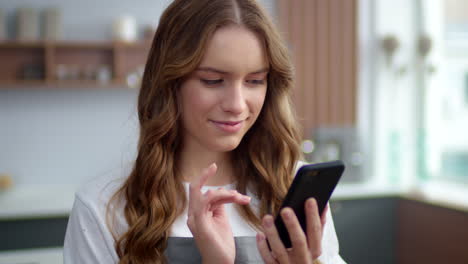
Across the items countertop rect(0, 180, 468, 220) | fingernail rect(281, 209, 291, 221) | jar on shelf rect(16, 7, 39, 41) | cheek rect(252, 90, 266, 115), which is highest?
jar on shelf rect(16, 7, 39, 41)

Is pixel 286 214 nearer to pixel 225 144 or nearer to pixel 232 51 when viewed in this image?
pixel 225 144

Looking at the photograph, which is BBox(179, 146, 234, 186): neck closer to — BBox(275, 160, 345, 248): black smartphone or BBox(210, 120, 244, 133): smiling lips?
BBox(210, 120, 244, 133): smiling lips

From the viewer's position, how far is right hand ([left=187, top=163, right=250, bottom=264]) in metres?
0.89

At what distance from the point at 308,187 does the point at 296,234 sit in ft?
0.30

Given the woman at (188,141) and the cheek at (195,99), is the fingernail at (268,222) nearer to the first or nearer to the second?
the woman at (188,141)

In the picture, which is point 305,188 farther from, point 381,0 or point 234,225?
point 381,0

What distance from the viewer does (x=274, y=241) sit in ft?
2.93

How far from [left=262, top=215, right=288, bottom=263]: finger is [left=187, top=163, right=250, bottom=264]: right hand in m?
0.06

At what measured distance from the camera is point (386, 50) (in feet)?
12.3

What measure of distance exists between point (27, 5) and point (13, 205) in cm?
149

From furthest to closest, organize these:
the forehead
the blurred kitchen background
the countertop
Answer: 1. the blurred kitchen background
2. the countertop
3. the forehead

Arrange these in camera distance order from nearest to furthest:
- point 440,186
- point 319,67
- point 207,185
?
point 207,185, point 440,186, point 319,67

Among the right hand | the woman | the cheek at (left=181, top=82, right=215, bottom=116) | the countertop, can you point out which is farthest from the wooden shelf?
the right hand

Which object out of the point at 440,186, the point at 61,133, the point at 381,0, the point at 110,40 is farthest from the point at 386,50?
the point at 61,133
